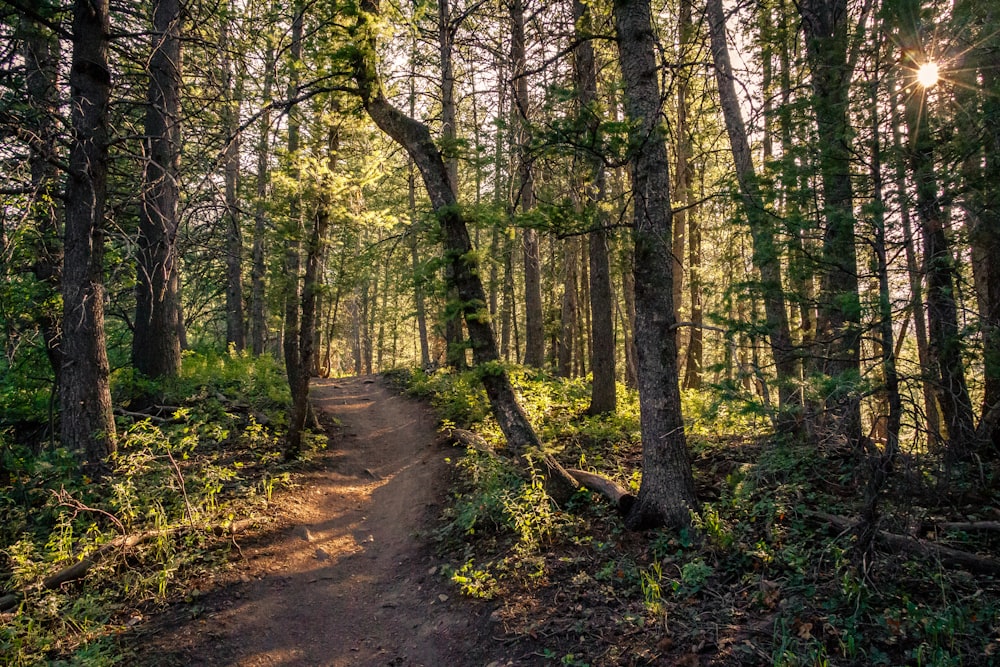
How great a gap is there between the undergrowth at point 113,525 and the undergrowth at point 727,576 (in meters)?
3.15

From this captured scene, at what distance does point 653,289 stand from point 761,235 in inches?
44.6

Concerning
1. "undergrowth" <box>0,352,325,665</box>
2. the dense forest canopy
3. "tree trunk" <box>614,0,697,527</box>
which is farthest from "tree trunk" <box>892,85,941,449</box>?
"undergrowth" <box>0,352,325,665</box>

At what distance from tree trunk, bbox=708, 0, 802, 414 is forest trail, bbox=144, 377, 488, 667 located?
396cm

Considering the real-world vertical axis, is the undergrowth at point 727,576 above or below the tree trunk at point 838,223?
below

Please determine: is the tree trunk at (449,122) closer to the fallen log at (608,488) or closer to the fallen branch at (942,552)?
the fallen log at (608,488)

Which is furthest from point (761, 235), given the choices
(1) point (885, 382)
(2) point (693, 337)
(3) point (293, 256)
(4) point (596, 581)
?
(2) point (693, 337)

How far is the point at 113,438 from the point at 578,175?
7.13m

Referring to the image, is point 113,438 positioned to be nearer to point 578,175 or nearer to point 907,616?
point 578,175

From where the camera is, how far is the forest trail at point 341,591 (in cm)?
496

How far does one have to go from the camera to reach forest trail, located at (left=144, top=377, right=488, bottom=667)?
4957 millimetres

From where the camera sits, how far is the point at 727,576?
15.3 feet

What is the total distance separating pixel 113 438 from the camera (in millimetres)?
6844

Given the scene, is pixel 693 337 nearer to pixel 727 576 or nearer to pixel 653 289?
pixel 653 289

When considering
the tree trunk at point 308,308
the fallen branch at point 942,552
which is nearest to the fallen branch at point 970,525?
the fallen branch at point 942,552
